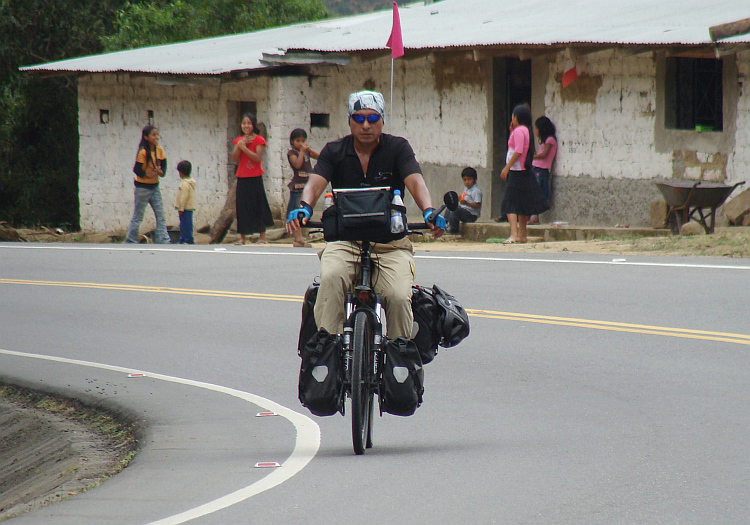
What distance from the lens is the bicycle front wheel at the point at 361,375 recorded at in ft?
19.2

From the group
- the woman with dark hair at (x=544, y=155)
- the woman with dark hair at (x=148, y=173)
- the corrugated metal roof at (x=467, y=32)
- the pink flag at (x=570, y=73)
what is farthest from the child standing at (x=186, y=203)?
the pink flag at (x=570, y=73)

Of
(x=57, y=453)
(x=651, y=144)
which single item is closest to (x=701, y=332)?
(x=57, y=453)

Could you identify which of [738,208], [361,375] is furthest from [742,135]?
[361,375]

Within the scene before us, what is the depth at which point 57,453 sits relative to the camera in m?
7.41

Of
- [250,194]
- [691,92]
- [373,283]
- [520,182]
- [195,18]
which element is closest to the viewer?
[373,283]

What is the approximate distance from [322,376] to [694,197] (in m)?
11.6

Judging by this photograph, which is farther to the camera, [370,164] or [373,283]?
[370,164]

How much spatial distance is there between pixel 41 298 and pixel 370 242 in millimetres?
7657

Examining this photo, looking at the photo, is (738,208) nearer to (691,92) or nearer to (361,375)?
(691,92)

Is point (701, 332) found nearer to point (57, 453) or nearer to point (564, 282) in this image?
point (564, 282)

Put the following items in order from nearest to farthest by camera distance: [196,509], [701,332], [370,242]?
[196,509] < [370,242] < [701,332]

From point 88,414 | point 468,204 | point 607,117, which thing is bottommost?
point 88,414

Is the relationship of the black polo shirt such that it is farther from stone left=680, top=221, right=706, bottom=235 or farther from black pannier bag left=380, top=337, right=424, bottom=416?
stone left=680, top=221, right=706, bottom=235

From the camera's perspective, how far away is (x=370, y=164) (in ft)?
21.0
